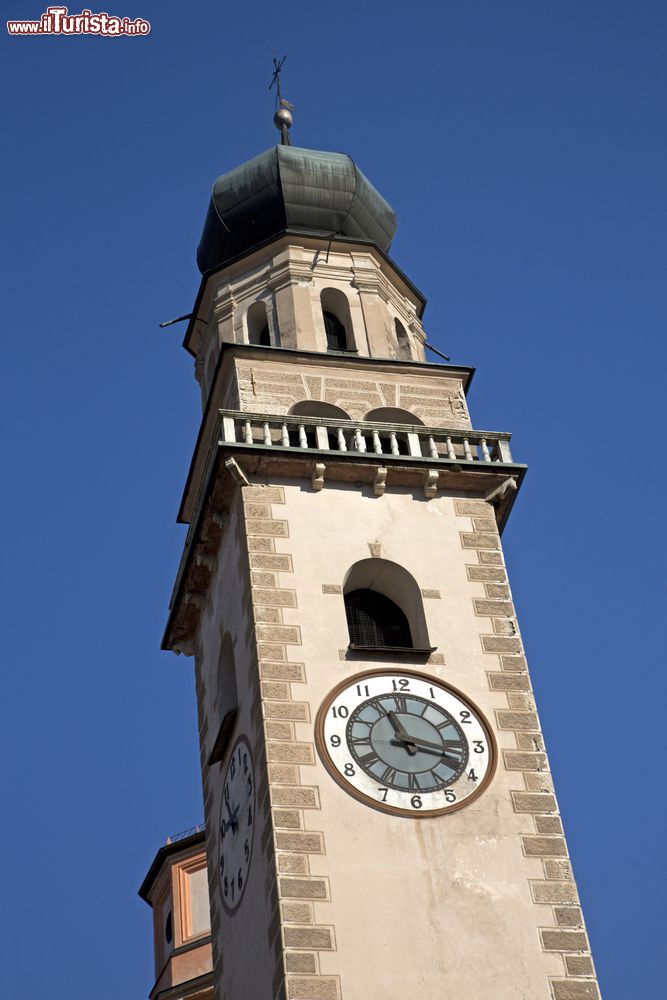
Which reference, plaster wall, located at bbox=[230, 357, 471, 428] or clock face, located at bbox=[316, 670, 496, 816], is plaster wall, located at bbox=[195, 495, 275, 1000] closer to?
clock face, located at bbox=[316, 670, 496, 816]

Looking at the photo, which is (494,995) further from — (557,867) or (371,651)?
(371,651)

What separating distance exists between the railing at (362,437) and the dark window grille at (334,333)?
3.22m

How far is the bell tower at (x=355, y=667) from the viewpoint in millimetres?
19891

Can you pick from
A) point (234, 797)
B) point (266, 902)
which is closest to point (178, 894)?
point (234, 797)

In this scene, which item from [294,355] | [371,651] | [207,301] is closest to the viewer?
[371,651]

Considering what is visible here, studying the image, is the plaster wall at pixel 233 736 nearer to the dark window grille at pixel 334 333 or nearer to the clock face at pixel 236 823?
the clock face at pixel 236 823

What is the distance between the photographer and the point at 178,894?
30.9 m

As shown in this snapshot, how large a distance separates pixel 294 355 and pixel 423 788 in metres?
7.84

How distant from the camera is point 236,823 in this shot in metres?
22.5

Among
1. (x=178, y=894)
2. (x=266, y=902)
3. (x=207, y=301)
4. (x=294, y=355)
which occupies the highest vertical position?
(x=207, y=301)

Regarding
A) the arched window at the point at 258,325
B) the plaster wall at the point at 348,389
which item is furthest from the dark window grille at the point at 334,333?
the plaster wall at the point at 348,389

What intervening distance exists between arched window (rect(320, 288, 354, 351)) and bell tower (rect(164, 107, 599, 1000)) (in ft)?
0.15

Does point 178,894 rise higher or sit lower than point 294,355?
lower

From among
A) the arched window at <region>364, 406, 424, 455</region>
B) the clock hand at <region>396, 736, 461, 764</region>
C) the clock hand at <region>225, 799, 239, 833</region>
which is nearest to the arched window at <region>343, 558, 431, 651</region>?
the clock hand at <region>396, 736, 461, 764</region>
